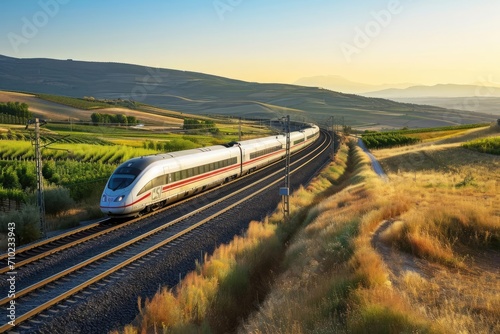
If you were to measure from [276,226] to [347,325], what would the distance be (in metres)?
13.8

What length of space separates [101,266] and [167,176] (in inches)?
379

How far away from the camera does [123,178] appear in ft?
74.7

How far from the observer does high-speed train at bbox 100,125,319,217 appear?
2195 centimetres

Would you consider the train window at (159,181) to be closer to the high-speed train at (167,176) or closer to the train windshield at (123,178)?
the high-speed train at (167,176)

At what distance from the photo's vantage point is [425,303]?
931cm

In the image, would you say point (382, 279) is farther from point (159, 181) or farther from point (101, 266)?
point (159, 181)

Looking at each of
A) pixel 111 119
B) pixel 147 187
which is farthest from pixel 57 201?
pixel 111 119

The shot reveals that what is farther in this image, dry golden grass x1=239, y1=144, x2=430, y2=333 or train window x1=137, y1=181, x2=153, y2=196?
train window x1=137, y1=181, x2=153, y2=196

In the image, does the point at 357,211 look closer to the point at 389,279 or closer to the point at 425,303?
the point at 389,279

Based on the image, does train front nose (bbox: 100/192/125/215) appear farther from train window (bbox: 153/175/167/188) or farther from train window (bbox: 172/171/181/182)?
train window (bbox: 172/171/181/182)

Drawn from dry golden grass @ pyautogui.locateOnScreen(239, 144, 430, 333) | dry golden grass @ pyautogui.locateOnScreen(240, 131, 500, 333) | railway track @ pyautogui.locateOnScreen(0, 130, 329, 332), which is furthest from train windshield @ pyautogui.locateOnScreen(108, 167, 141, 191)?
dry golden grass @ pyautogui.locateOnScreen(239, 144, 430, 333)

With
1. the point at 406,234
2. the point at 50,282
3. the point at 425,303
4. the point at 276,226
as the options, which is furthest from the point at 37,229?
the point at 425,303

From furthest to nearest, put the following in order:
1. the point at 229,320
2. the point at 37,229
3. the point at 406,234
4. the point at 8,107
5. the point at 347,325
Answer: the point at 8,107, the point at 37,229, the point at 406,234, the point at 229,320, the point at 347,325

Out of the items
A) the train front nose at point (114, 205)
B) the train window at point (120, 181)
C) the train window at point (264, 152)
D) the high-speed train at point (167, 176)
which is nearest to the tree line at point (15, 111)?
the train window at point (264, 152)
